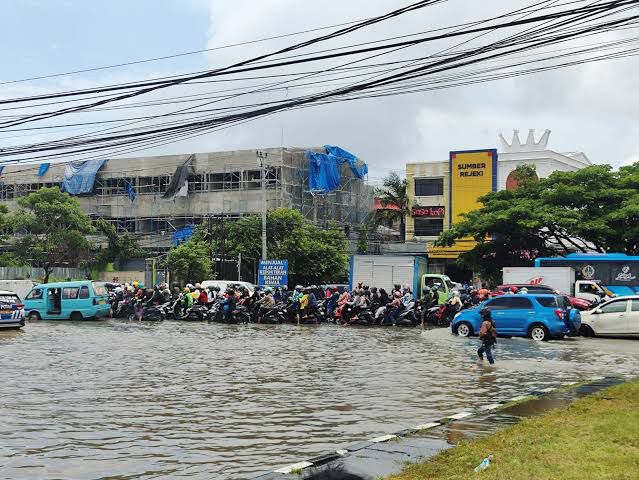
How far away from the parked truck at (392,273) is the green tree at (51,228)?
26.2m

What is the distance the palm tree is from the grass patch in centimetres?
5594

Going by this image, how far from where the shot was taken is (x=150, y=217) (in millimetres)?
64875

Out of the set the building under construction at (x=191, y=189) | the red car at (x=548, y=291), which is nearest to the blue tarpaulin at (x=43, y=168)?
the building under construction at (x=191, y=189)

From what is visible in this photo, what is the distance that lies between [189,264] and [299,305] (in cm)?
1938

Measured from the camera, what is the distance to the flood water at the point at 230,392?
8.77 meters

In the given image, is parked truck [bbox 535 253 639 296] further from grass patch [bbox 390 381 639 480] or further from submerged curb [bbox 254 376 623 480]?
grass patch [bbox 390 381 639 480]

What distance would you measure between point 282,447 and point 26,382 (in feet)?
23.7

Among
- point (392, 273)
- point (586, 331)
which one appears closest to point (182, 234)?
point (392, 273)

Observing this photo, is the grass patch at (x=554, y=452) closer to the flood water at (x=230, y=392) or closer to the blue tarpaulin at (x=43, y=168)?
the flood water at (x=230, y=392)

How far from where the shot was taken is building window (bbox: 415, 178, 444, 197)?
64.8m

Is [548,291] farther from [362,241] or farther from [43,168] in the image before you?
[43,168]

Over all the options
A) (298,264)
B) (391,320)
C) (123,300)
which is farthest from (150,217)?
(391,320)

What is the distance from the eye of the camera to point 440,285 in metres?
35.3

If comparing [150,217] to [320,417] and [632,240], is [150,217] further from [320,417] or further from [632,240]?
[320,417]
